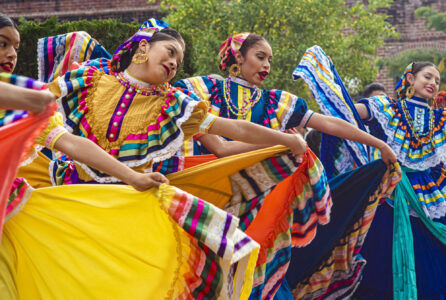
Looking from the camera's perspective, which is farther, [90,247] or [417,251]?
[417,251]

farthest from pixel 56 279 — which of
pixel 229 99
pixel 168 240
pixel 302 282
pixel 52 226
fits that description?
pixel 302 282

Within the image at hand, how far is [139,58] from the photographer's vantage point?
299 centimetres

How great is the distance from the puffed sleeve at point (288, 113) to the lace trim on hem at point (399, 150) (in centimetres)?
96

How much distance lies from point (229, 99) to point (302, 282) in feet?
4.05

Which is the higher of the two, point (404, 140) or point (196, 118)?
point (196, 118)

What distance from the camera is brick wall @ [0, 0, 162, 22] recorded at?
14.8 m

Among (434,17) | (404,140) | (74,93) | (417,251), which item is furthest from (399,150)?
(434,17)

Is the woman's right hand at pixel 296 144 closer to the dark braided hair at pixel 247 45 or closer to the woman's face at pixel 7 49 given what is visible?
the dark braided hair at pixel 247 45

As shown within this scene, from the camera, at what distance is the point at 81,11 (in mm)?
14977

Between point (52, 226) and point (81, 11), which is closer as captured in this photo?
point (52, 226)

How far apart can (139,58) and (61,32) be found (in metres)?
3.17

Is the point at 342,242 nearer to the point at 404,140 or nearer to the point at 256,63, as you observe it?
the point at 404,140

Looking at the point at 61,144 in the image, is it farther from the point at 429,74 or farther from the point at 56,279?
the point at 429,74

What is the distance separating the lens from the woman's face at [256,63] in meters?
3.86
